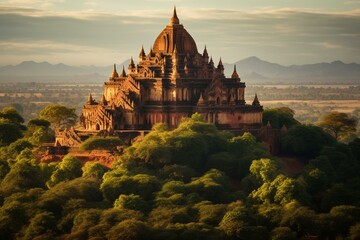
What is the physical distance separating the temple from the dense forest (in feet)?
10.5

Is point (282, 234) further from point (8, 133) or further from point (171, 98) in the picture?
point (8, 133)

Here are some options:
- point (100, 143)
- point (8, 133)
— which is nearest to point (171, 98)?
point (100, 143)

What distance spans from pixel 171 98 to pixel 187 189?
16469mm

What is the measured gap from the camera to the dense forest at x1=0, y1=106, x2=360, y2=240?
59344mm

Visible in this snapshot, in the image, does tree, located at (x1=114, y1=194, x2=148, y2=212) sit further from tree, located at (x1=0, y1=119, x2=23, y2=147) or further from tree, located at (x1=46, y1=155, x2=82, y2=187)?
tree, located at (x1=0, y1=119, x2=23, y2=147)

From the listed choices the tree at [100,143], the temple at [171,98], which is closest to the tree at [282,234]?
the tree at [100,143]

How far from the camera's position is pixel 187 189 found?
6512 cm

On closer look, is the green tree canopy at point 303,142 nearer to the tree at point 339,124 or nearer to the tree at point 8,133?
the tree at point 339,124

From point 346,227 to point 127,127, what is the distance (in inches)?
924

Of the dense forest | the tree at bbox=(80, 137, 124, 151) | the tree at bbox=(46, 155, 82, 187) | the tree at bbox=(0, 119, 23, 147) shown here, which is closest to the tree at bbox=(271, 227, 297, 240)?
the dense forest

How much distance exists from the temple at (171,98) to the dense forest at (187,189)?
3.21 m

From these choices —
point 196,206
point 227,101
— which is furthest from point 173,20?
point 196,206

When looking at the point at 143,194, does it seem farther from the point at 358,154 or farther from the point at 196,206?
the point at 358,154

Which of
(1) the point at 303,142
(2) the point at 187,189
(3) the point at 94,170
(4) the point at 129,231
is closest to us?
(4) the point at 129,231
